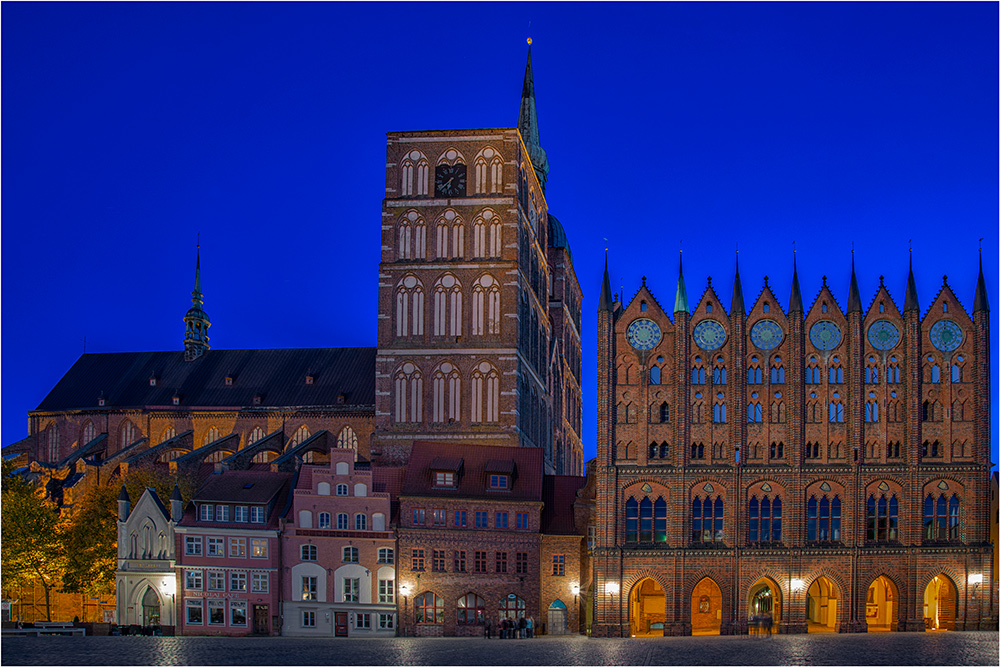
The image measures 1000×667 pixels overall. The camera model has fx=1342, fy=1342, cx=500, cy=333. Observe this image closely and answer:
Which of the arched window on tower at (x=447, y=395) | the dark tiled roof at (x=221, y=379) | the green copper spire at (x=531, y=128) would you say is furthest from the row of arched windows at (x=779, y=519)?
the green copper spire at (x=531, y=128)

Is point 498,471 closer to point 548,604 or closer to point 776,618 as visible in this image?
point 548,604

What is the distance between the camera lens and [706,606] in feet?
255

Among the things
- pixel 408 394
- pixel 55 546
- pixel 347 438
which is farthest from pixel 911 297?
pixel 55 546

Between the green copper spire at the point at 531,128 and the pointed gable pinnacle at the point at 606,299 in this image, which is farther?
the green copper spire at the point at 531,128

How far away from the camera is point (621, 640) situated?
69750 millimetres

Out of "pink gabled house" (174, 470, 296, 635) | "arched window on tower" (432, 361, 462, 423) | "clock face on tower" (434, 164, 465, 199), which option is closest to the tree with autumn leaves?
"pink gabled house" (174, 470, 296, 635)

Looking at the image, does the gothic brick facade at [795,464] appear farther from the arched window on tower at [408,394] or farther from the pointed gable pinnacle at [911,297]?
the arched window on tower at [408,394]

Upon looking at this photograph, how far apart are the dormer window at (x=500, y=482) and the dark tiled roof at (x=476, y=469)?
13.7 inches

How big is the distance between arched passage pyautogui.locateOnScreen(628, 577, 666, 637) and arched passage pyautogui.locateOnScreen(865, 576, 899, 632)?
1157cm

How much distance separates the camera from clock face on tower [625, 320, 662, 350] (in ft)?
252

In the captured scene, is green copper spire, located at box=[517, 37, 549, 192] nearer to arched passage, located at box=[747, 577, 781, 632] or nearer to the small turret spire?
the small turret spire

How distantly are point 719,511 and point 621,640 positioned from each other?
1009cm

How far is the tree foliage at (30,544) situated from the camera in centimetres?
8306

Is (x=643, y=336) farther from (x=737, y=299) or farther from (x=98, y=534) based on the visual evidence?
(x=98, y=534)
